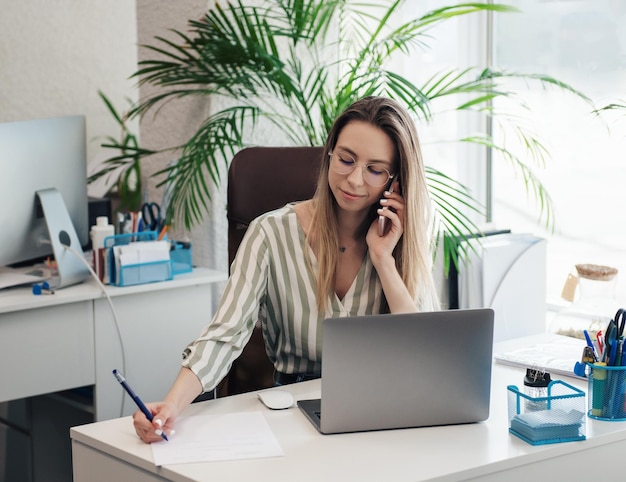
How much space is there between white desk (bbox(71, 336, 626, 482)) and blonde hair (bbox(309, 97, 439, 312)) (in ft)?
1.30

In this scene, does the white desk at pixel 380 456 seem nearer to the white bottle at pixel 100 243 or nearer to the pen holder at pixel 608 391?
the pen holder at pixel 608 391

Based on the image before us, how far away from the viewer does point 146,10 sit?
121 inches

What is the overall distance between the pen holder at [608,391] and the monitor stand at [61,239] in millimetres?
1514

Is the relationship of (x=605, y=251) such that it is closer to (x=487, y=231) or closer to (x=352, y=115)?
(x=487, y=231)

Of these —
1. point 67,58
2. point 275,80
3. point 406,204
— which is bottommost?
point 406,204

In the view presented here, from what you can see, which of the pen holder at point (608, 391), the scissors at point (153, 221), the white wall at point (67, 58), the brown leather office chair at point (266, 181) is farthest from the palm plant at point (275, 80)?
the white wall at point (67, 58)

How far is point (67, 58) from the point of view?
412 centimetres

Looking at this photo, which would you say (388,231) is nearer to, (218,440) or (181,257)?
(218,440)

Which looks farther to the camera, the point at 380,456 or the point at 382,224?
the point at 382,224

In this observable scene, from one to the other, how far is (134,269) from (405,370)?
49.9 inches

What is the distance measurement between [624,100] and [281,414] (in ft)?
6.01

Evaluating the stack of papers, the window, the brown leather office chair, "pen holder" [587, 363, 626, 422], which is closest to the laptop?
"pen holder" [587, 363, 626, 422]

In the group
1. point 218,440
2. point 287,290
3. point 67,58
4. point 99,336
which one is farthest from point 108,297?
point 67,58

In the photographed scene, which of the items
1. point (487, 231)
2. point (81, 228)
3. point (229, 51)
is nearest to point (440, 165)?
point (487, 231)
